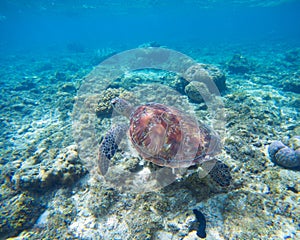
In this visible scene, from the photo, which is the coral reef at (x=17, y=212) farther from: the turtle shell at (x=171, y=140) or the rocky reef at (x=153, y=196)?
the turtle shell at (x=171, y=140)

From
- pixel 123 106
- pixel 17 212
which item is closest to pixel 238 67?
pixel 123 106

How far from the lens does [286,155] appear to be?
3.66m

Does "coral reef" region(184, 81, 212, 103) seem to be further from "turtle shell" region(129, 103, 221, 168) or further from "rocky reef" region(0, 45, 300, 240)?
"turtle shell" region(129, 103, 221, 168)

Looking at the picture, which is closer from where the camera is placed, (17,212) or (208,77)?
(17,212)

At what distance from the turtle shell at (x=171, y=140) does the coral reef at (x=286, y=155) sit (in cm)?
152

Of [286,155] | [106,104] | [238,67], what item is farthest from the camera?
[238,67]

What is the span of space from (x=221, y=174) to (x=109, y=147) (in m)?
2.63

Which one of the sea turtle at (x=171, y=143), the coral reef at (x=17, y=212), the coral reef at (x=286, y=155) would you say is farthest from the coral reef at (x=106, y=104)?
the coral reef at (x=286, y=155)

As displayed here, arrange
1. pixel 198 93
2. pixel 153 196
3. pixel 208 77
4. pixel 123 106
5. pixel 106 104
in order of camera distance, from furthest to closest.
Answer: pixel 208 77, pixel 198 93, pixel 106 104, pixel 123 106, pixel 153 196

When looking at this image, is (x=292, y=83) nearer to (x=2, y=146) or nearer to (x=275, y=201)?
(x=275, y=201)

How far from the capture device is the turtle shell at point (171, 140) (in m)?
3.25

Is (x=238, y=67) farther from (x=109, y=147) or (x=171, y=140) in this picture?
(x=109, y=147)

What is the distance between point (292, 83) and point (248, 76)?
266 centimetres

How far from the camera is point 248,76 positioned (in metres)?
10.6
